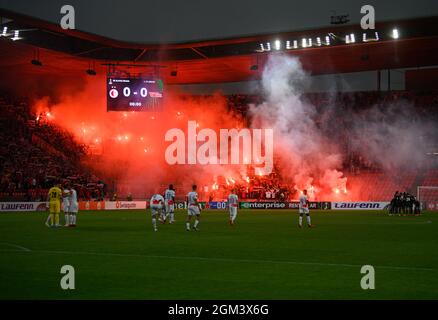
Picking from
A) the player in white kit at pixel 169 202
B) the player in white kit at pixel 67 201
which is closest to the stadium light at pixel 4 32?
the player in white kit at pixel 169 202

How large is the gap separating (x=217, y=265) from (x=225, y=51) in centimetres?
4272

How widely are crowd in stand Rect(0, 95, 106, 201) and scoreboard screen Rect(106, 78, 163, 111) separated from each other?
8.69 metres

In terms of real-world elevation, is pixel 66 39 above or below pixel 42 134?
above

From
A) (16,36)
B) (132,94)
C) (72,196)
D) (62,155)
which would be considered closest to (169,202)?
(72,196)

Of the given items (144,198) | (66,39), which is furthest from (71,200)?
(144,198)

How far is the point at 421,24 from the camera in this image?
49062mm

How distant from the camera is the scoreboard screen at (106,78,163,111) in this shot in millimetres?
50781

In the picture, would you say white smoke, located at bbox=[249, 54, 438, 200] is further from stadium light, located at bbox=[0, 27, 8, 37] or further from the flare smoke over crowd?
stadium light, located at bbox=[0, 27, 8, 37]

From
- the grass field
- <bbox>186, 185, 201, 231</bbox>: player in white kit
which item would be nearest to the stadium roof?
<bbox>186, 185, 201, 231</bbox>: player in white kit

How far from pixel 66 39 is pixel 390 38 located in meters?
26.8

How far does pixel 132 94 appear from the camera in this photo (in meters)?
50.9

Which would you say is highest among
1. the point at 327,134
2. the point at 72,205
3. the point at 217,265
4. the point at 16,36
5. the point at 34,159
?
the point at 16,36

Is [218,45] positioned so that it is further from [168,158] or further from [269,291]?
[269,291]

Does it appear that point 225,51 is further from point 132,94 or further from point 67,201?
point 67,201
